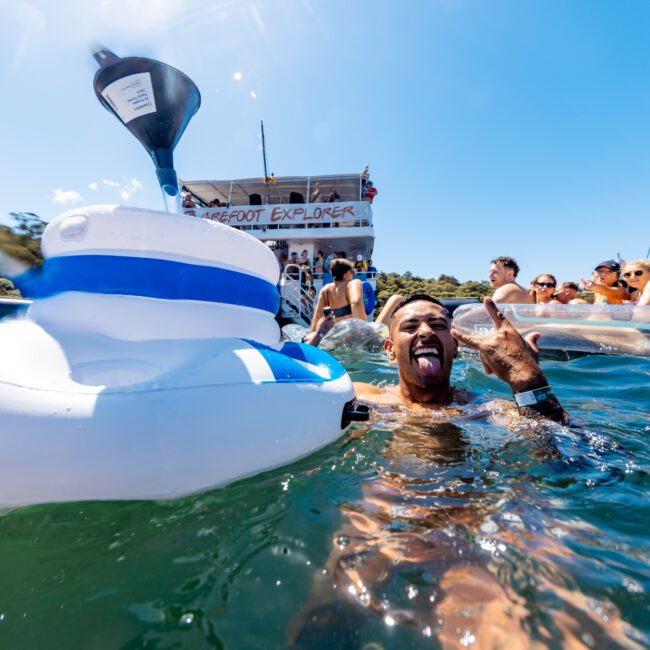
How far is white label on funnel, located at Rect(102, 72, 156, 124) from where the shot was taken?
1484 millimetres

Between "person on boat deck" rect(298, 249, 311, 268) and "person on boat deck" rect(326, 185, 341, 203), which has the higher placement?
"person on boat deck" rect(326, 185, 341, 203)

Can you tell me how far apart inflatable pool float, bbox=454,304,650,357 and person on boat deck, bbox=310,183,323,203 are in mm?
9201

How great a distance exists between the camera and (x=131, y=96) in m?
1.51

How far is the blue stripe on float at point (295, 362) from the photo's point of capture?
1374 mm

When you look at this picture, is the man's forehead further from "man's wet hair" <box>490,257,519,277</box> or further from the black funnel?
"man's wet hair" <box>490,257,519,277</box>

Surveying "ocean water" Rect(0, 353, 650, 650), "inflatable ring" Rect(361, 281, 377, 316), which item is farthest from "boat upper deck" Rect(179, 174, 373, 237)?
"ocean water" Rect(0, 353, 650, 650)

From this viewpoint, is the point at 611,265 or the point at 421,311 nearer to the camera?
the point at 421,311

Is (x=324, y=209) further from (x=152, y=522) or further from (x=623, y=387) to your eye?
(x=152, y=522)

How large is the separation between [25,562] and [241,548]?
23.0 inches

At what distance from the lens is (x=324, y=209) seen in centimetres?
1234

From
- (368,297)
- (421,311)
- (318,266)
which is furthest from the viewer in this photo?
(318,266)

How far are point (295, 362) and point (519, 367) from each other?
120 centimetres

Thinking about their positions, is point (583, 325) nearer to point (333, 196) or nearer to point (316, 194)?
point (333, 196)

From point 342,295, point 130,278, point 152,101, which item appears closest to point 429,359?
point 130,278
